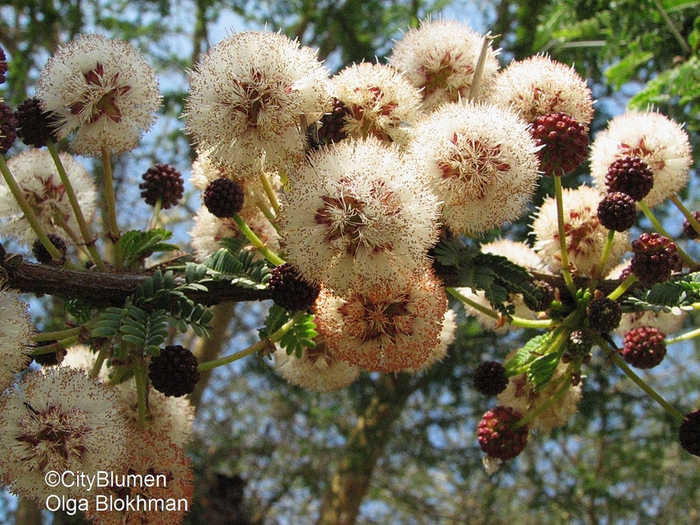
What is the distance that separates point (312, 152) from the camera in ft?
6.81

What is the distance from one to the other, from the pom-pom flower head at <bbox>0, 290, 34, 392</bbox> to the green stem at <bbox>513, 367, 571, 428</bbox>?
Result: 1.79m

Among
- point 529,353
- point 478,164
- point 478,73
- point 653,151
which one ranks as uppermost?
point 478,73

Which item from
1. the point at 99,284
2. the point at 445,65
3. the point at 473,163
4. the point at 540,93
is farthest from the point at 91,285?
the point at 540,93

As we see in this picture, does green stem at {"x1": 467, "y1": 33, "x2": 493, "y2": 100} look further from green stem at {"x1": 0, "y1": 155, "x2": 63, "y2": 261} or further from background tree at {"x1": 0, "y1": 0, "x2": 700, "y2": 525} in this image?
background tree at {"x1": 0, "y1": 0, "x2": 700, "y2": 525}

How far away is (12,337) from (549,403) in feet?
6.21

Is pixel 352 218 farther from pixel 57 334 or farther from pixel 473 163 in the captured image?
pixel 57 334

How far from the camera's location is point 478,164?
2.14m

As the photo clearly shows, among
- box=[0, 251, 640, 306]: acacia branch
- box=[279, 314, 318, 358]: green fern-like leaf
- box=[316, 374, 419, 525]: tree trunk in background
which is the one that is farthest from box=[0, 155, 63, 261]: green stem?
box=[316, 374, 419, 525]: tree trunk in background

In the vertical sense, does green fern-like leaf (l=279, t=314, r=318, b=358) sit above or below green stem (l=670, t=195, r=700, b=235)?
below

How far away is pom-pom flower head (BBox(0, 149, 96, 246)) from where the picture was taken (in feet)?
9.39

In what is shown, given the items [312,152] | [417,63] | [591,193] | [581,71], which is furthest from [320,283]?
[581,71]

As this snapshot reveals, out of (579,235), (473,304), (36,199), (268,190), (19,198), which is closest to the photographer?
(19,198)

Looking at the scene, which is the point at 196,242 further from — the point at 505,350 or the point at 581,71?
the point at 505,350

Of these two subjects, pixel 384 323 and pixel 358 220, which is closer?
pixel 358 220
